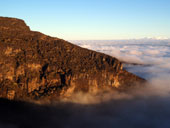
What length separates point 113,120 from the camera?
130000 millimetres

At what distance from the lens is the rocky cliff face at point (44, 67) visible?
351 ft

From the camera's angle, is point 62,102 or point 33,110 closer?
point 33,110

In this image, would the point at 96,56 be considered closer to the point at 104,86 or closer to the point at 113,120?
the point at 104,86

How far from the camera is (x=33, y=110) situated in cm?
11650

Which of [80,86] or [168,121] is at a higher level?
[80,86]

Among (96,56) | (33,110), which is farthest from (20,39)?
(96,56)

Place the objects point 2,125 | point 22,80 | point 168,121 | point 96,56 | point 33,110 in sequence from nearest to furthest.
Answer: point 2,125 → point 22,80 → point 33,110 → point 168,121 → point 96,56

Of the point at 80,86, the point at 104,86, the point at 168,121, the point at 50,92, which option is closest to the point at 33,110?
the point at 50,92

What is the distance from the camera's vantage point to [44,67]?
117812 mm

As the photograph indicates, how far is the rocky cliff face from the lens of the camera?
10706 cm

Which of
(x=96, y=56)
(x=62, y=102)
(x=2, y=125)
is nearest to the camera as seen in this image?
(x=2, y=125)

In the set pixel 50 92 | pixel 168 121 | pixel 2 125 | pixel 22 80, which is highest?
pixel 22 80

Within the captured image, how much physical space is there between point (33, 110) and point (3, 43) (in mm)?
50705

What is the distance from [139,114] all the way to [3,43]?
4941 inches
